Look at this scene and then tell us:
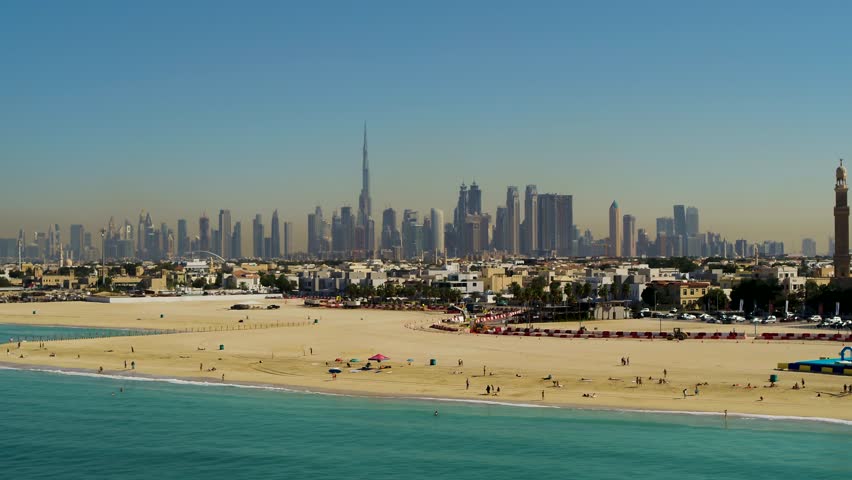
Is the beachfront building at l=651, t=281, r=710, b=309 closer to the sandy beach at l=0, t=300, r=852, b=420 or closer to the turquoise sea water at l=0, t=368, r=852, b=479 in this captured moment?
the sandy beach at l=0, t=300, r=852, b=420

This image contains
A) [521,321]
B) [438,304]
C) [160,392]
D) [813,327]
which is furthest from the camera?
[438,304]

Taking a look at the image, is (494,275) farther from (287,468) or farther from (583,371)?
(287,468)

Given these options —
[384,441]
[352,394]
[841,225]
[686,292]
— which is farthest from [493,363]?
[841,225]

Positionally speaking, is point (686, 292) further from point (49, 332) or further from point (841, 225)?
point (49, 332)

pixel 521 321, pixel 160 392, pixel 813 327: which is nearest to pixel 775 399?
pixel 160 392

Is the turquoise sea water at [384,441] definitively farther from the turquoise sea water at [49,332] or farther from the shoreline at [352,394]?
the turquoise sea water at [49,332]

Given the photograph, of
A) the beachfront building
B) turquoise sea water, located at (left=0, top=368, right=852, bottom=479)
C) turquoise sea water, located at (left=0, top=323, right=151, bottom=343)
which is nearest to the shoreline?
turquoise sea water, located at (left=0, top=368, right=852, bottom=479)
